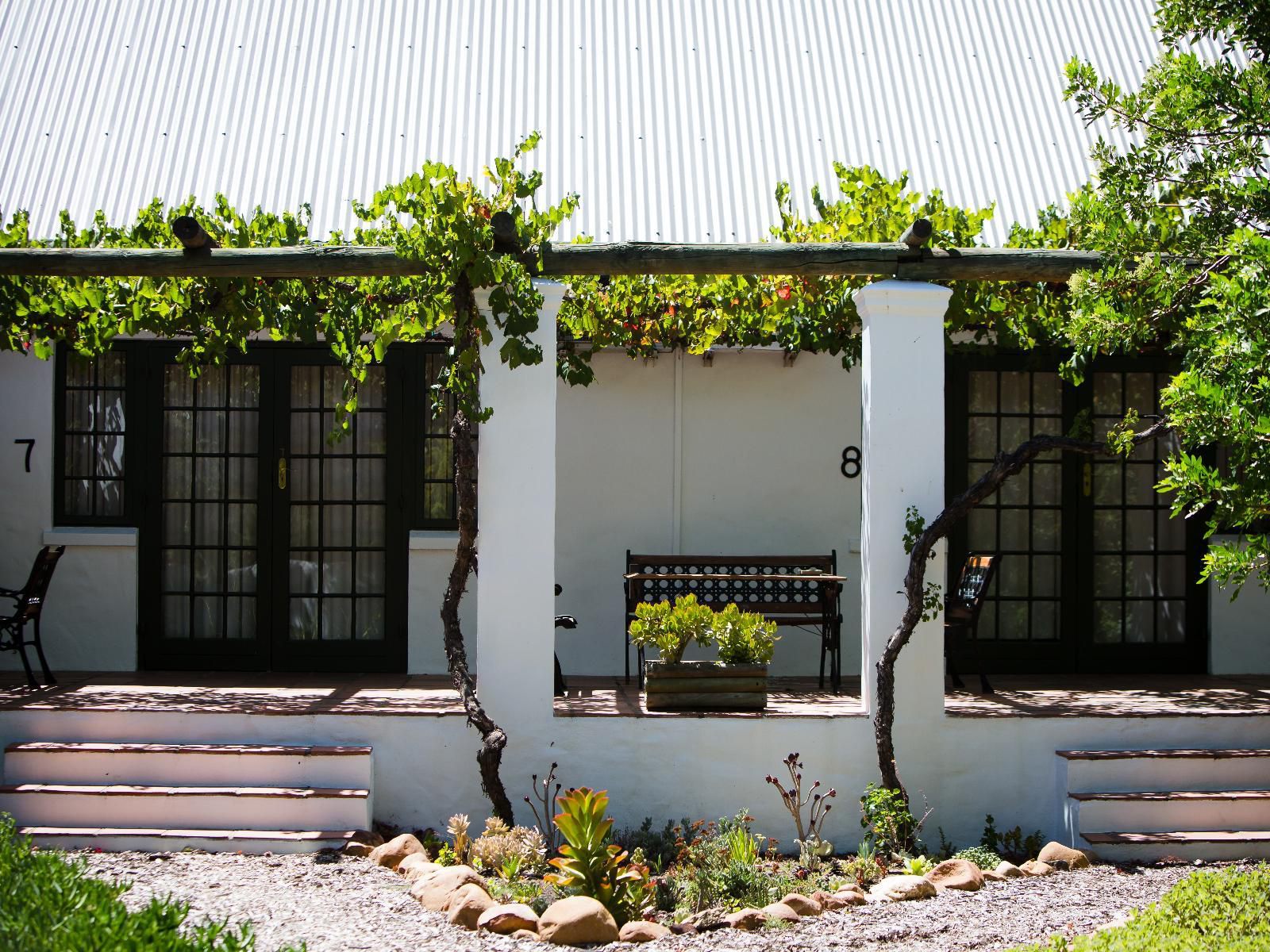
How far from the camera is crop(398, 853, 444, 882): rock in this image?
5773 mm

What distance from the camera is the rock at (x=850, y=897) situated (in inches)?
220

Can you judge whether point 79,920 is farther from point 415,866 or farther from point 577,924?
point 415,866

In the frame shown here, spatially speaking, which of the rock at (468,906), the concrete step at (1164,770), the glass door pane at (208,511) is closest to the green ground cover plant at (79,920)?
the rock at (468,906)

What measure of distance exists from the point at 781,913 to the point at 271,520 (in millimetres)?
5133

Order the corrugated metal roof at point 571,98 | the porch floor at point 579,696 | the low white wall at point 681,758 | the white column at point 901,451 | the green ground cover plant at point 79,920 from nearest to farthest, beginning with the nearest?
1. the green ground cover plant at point 79,920
2. the low white wall at point 681,758
3. the white column at point 901,451
4. the porch floor at point 579,696
5. the corrugated metal roof at point 571,98

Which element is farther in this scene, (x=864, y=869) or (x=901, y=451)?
(x=901, y=451)

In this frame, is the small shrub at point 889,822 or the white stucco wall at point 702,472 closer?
the small shrub at point 889,822

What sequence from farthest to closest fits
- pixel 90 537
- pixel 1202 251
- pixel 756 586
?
pixel 90 537 < pixel 756 586 < pixel 1202 251

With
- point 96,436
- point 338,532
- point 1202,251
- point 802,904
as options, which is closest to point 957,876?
point 802,904

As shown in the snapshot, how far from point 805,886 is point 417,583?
4067 millimetres

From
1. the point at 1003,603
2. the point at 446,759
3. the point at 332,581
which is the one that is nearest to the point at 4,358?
the point at 332,581

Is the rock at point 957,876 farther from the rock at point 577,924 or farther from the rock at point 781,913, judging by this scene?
the rock at point 577,924

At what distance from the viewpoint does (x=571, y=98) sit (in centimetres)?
1028

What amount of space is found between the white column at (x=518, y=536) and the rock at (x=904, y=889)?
2010 mm
